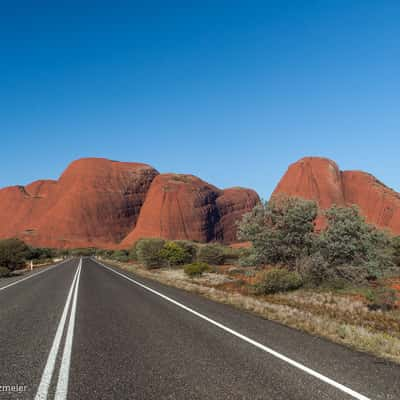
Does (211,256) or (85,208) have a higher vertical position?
(85,208)

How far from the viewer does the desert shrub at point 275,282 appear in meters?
18.4

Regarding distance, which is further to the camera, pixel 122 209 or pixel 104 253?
pixel 122 209

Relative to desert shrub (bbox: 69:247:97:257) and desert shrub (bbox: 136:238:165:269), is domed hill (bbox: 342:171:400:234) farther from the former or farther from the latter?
desert shrub (bbox: 69:247:97:257)

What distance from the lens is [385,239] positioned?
2164 cm

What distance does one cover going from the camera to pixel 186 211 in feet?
405

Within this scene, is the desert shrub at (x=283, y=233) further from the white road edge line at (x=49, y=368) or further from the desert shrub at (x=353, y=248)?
the white road edge line at (x=49, y=368)

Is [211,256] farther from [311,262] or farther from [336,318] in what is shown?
[336,318]

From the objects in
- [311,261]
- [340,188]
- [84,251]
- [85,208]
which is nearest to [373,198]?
[340,188]

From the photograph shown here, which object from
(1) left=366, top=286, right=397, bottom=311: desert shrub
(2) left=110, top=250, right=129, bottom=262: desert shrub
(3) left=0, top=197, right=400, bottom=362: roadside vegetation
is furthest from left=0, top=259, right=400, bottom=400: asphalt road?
(2) left=110, top=250, right=129, bottom=262: desert shrub

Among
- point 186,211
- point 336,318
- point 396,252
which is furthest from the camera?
point 186,211

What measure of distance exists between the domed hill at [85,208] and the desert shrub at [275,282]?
110471 mm

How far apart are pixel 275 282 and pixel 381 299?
477 centimetres

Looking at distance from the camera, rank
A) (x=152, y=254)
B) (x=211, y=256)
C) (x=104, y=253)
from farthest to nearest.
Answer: (x=104, y=253) < (x=211, y=256) < (x=152, y=254)

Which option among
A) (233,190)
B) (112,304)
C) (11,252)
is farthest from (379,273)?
(233,190)
